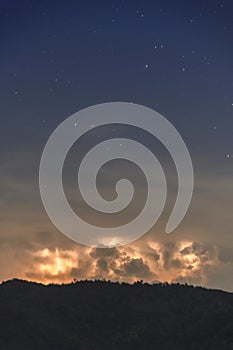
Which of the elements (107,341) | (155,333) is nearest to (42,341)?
(107,341)

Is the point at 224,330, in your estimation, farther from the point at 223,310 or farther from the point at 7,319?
the point at 7,319

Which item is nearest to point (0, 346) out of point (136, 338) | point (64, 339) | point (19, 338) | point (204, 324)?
point (19, 338)

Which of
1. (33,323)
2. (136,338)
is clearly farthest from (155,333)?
(33,323)

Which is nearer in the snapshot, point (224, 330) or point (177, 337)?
point (224, 330)

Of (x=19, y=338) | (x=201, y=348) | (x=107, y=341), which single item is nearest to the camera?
(x=201, y=348)

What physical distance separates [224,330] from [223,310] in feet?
75.0

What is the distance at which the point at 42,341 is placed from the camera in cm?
18250

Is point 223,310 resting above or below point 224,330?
above

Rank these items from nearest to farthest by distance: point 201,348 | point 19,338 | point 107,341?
point 201,348 → point 19,338 → point 107,341

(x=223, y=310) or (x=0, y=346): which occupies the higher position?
(x=223, y=310)

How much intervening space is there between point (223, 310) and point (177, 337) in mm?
18238

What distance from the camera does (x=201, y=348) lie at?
16812 cm

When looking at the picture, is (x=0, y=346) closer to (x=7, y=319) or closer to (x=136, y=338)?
(x=7, y=319)

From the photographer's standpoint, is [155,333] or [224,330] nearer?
[224,330]
